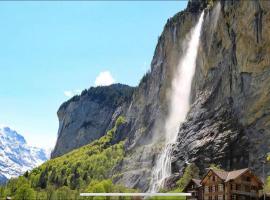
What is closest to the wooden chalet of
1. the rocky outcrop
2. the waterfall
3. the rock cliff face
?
the rocky outcrop

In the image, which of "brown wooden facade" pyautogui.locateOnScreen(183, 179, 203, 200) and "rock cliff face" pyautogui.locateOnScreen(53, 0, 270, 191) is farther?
"rock cliff face" pyautogui.locateOnScreen(53, 0, 270, 191)

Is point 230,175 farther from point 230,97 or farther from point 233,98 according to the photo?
point 230,97

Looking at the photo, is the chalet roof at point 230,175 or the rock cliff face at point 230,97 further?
the rock cliff face at point 230,97

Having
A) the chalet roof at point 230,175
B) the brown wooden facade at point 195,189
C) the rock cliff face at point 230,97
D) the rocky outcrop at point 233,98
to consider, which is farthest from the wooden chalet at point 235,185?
the rock cliff face at point 230,97

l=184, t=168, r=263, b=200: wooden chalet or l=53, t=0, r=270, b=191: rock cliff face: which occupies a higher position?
l=53, t=0, r=270, b=191: rock cliff face

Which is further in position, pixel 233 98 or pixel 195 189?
pixel 233 98

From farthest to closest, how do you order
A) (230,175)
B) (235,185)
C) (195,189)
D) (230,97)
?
(230,97), (195,189), (230,175), (235,185)

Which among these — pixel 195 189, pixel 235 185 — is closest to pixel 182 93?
pixel 195 189

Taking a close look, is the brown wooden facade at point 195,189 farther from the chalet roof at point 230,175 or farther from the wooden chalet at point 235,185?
the chalet roof at point 230,175

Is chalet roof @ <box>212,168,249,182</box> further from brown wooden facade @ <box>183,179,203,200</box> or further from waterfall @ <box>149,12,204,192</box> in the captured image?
waterfall @ <box>149,12,204,192</box>

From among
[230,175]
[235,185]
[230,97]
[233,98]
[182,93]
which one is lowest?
[235,185]

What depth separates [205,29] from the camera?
588 feet

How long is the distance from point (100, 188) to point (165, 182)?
790 inches

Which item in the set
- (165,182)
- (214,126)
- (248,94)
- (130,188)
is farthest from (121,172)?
(248,94)
